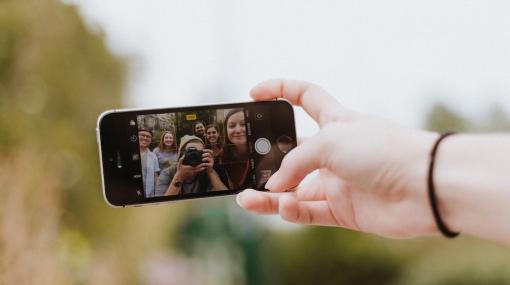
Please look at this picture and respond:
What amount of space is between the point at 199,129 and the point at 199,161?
6 centimetres

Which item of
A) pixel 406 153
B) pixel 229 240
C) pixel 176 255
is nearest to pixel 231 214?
pixel 229 240

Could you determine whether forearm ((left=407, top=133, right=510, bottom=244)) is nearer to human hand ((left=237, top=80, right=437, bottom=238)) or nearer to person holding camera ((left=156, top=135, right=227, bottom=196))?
human hand ((left=237, top=80, right=437, bottom=238))

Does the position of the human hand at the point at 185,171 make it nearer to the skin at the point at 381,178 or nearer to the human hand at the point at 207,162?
the human hand at the point at 207,162

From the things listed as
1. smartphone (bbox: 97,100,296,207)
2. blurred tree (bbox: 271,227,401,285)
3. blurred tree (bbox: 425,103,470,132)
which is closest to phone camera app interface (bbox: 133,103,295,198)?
smartphone (bbox: 97,100,296,207)

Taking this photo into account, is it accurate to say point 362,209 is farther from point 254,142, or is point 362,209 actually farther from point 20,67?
point 20,67

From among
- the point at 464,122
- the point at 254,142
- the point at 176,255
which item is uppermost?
the point at 254,142

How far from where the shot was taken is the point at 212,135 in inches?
40.1

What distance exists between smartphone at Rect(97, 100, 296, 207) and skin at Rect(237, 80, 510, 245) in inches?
2.6

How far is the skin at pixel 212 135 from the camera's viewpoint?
1016mm

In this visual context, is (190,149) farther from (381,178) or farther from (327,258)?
(327,258)

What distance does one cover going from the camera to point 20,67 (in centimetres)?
215

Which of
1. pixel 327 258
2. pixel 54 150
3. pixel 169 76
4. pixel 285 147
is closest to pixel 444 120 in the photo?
pixel 327 258

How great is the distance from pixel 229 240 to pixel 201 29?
1189 millimetres

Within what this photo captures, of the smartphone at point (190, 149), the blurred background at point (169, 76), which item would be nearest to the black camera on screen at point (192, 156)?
the smartphone at point (190, 149)
